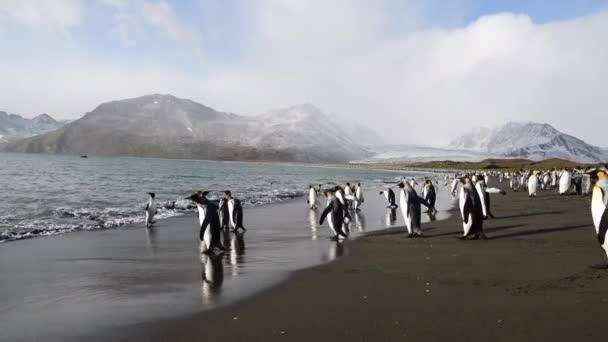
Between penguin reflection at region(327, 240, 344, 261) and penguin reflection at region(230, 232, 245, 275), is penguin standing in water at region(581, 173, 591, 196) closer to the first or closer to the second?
penguin reflection at region(327, 240, 344, 261)

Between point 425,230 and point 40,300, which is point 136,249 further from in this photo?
point 425,230

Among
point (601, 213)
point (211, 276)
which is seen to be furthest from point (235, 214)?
point (601, 213)

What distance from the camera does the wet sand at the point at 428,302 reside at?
15.2 ft

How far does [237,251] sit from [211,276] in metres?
2.56

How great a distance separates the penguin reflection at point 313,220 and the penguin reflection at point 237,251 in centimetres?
195

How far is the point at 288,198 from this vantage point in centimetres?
2736

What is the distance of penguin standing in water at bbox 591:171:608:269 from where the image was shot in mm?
7258

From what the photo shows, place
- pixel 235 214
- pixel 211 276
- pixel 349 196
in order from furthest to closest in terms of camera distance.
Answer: pixel 349 196, pixel 235 214, pixel 211 276

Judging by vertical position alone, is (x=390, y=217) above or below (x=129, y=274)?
below

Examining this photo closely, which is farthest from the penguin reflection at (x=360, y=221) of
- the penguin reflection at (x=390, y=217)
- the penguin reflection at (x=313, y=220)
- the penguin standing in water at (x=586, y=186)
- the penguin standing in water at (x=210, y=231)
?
the penguin standing in water at (x=586, y=186)

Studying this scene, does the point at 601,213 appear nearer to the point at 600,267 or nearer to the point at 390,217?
the point at 600,267

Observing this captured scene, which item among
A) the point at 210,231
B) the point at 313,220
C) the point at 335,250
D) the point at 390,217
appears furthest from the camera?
the point at 390,217

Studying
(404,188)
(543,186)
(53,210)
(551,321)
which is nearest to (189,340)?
(551,321)

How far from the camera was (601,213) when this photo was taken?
298 inches
